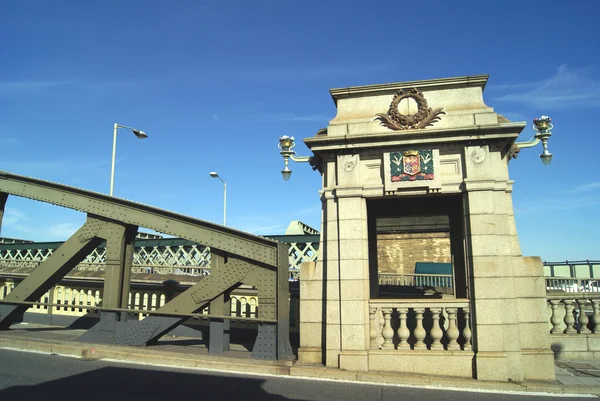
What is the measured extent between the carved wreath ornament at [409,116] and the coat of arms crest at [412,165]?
60 cm

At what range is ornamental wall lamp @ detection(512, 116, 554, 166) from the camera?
855 cm

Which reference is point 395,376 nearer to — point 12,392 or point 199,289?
point 199,289

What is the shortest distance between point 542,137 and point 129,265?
10.1m

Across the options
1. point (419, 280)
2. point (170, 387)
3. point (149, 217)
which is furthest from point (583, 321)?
point (419, 280)

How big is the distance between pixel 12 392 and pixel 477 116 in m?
9.85

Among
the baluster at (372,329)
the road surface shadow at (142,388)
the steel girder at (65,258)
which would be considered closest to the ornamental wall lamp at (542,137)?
the baluster at (372,329)

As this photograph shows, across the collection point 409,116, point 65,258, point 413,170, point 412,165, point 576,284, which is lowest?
point 576,284

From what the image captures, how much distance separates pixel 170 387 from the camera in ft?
22.6

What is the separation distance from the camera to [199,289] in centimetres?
913

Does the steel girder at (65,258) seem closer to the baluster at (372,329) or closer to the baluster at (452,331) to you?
the baluster at (372,329)

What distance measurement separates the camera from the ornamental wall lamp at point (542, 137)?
8.55m

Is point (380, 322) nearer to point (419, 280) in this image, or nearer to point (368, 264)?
point (368, 264)

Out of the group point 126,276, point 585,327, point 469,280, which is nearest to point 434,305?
point 469,280

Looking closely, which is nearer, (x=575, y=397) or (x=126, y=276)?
(x=575, y=397)
